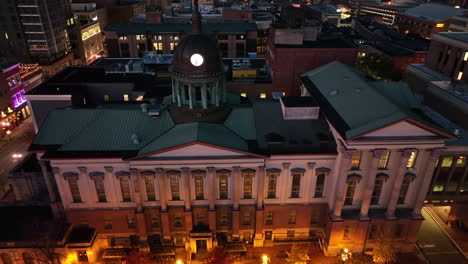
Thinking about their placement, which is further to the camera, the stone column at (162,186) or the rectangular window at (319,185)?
the rectangular window at (319,185)

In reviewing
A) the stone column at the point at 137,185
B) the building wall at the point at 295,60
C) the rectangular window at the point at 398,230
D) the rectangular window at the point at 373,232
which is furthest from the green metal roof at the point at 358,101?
the stone column at the point at 137,185

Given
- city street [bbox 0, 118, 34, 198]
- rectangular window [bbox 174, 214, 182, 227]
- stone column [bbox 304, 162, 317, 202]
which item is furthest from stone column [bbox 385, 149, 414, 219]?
city street [bbox 0, 118, 34, 198]

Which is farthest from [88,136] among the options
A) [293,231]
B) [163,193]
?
[293,231]

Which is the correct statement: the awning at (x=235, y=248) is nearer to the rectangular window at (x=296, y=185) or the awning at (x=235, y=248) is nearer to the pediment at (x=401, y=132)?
the rectangular window at (x=296, y=185)

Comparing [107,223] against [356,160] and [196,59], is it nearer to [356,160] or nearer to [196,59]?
[196,59]

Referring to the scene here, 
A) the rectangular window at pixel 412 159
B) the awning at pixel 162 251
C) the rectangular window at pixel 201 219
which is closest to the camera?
the rectangular window at pixel 412 159

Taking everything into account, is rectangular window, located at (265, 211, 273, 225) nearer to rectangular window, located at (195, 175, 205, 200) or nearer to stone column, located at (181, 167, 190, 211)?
rectangular window, located at (195, 175, 205, 200)
